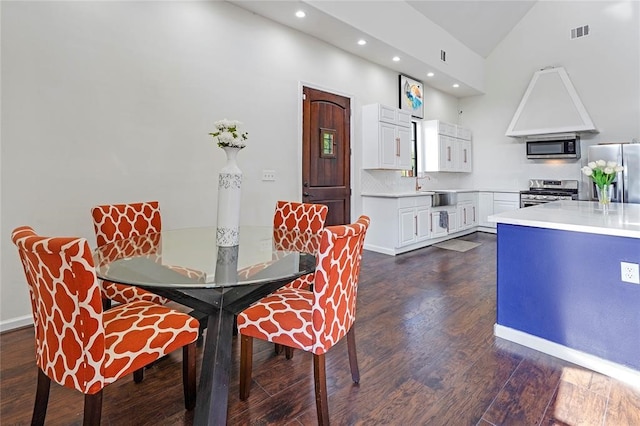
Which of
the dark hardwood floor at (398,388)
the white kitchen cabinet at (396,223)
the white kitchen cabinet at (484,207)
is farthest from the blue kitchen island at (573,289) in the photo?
the white kitchen cabinet at (484,207)

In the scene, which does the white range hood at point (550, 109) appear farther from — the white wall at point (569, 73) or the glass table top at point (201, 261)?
the glass table top at point (201, 261)

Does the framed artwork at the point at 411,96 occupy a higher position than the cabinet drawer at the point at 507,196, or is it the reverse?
the framed artwork at the point at 411,96

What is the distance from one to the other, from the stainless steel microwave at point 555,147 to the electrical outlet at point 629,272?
4797mm

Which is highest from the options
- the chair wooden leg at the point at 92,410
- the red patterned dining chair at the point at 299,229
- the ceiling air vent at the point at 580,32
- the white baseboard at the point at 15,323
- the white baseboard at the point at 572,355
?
the ceiling air vent at the point at 580,32

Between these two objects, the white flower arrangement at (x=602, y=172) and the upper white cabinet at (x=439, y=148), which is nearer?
the white flower arrangement at (x=602, y=172)

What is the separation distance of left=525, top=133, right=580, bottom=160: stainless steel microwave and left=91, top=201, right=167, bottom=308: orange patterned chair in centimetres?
642

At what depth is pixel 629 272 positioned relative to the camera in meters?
1.86

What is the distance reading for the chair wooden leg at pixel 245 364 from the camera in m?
1.67

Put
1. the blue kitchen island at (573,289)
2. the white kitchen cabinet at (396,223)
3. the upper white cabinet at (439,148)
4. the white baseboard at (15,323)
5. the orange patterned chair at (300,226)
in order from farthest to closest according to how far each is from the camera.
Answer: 1. the upper white cabinet at (439,148)
2. the white kitchen cabinet at (396,223)
3. the white baseboard at (15,323)
4. the orange patterned chair at (300,226)
5. the blue kitchen island at (573,289)

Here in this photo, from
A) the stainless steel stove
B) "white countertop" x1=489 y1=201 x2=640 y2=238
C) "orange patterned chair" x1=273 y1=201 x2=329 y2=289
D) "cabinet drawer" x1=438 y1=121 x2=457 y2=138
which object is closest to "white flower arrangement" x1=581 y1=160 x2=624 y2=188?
"white countertop" x1=489 y1=201 x2=640 y2=238

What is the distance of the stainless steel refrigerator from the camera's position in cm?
489

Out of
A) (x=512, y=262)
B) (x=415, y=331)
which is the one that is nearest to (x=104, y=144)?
(x=415, y=331)

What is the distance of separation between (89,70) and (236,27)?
160 centimetres

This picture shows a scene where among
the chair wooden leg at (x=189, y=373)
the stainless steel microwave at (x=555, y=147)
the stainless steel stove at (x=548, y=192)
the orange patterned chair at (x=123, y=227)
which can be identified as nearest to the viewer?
the chair wooden leg at (x=189, y=373)
